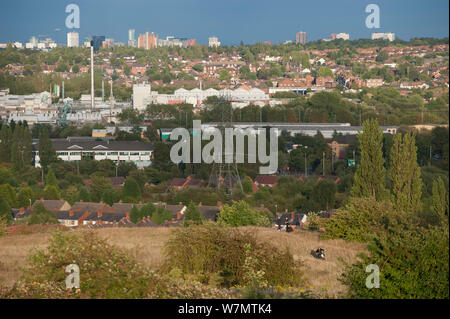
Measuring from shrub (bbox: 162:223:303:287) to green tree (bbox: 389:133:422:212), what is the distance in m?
→ 4.62

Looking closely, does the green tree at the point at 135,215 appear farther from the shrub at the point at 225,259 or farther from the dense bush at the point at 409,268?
the dense bush at the point at 409,268

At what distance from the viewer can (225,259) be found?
163 inches

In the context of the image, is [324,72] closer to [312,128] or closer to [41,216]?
[312,128]

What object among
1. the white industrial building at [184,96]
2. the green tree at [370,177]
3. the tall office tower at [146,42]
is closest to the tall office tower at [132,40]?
the tall office tower at [146,42]

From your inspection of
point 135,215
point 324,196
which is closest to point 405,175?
point 324,196

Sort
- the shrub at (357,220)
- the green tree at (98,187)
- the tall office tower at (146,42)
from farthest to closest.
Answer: the tall office tower at (146,42) → the green tree at (98,187) → the shrub at (357,220)

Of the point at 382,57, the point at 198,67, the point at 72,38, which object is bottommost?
the point at 198,67

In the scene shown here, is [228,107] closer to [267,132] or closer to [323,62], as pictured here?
[267,132]

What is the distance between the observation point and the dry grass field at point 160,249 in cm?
430

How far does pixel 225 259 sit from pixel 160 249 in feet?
3.59

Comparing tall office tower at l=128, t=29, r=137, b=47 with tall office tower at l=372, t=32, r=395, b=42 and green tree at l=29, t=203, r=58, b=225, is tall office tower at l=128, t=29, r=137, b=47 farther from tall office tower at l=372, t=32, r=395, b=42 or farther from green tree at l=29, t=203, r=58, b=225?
green tree at l=29, t=203, r=58, b=225

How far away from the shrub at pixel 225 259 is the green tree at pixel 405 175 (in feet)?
15.2
